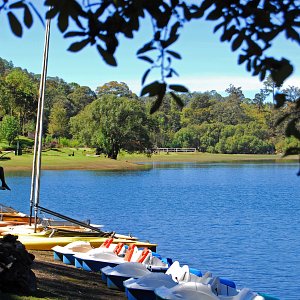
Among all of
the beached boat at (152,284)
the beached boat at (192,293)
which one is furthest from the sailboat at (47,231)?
the beached boat at (192,293)

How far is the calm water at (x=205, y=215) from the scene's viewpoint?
21016 mm

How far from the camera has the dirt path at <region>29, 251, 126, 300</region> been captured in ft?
41.9

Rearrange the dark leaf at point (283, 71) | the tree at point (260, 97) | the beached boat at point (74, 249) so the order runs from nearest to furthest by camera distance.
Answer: the dark leaf at point (283, 71) → the beached boat at point (74, 249) → the tree at point (260, 97)

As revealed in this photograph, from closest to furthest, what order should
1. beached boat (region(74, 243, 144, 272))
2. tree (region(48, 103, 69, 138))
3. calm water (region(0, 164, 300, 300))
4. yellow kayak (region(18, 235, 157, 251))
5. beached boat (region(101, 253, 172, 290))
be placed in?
beached boat (region(101, 253, 172, 290))
beached boat (region(74, 243, 144, 272))
yellow kayak (region(18, 235, 157, 251))
calm water (region(0, 164, 300, 300))
tree (region(48, 103, 69, 138))

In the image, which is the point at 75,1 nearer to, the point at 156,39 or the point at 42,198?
the point at 156,39

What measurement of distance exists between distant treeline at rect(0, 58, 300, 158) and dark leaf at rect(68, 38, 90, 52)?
6165 cm

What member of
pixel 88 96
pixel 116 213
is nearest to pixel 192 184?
pixel 116 213

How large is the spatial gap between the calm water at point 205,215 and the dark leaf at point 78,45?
14.0m

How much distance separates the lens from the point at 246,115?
568 feet

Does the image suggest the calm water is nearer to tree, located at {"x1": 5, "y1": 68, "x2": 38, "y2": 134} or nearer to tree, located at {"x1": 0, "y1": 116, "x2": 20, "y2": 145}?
tree, located at {"x1": 0, "y1": 116, "x2": 20, "y2": 145}

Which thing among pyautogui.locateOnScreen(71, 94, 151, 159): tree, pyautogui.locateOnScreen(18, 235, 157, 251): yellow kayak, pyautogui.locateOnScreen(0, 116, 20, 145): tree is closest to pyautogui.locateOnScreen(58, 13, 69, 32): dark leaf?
pyautogui.locateOnScreen(18, 235, 157, 251): yellow kayak

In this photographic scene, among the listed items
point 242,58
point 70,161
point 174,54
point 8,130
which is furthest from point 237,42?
point 8,130

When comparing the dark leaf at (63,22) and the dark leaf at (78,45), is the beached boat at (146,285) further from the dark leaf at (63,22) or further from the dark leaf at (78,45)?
the dark leaf at (63,22)

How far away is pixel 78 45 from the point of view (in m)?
4.16
